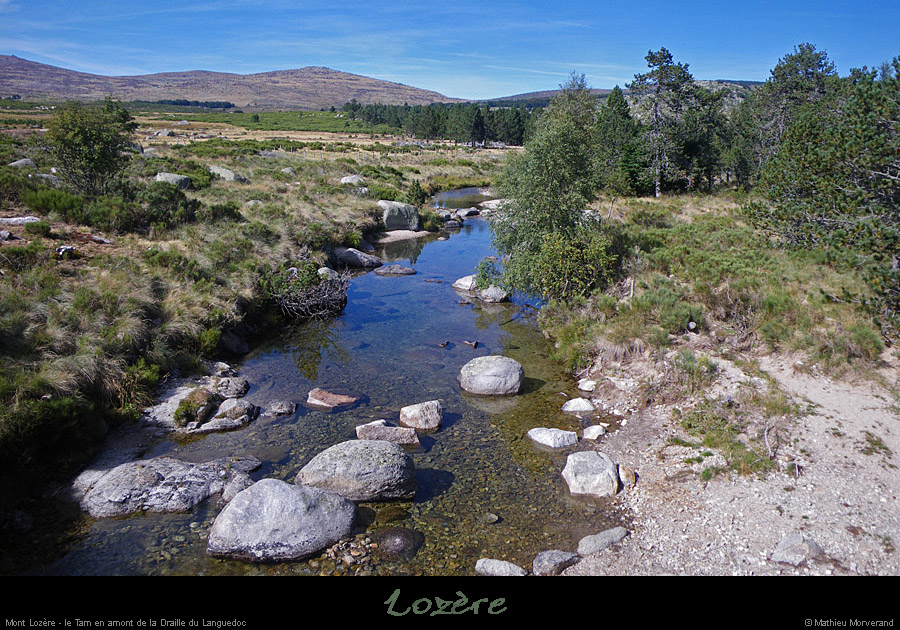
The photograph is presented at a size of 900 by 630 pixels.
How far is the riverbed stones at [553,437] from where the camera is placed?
1288 centimetres

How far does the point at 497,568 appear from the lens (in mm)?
8695

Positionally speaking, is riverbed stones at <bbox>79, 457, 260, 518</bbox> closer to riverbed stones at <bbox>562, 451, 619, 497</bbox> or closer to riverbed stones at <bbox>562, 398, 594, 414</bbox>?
riverbed stones at <bbox>562, 451, 619, 497</bbox>

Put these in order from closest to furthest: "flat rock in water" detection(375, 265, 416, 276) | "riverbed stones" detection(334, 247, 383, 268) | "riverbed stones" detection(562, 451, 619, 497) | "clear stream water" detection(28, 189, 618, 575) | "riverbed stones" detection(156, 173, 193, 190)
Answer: "clear stream water" detection(28, 189, 618, 575) → "riverbed stones" detection(562, 451, 619, 497) → "flat rock in water" detection(375, 265, 416, 276) → "riverbed stones" detection(334, 247, 383, 268) → "riverbed stones" detection(156, 173, 193, 190)

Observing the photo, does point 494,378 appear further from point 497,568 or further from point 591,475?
point 497,568

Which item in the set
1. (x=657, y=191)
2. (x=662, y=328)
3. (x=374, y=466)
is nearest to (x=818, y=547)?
(x=374, y=466)

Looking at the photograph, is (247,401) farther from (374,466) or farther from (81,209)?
(81,209)

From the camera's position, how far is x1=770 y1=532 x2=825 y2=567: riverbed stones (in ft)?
26.6

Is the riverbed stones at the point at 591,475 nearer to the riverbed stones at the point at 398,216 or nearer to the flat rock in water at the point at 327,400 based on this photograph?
the flat rock in water at the point at 327,400

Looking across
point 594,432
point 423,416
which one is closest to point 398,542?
point 423,416

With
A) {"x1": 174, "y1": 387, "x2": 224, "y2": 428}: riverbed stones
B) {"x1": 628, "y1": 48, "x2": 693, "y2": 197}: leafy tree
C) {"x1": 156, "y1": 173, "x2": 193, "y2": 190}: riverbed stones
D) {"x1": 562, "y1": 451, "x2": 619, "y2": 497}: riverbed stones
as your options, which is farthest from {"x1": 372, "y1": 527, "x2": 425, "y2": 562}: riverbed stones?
{"x1": 628, "y1": 48, "x2": 693, "y2": 197}: leafy tree

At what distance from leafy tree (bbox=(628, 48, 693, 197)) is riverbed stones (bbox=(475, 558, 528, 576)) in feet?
137

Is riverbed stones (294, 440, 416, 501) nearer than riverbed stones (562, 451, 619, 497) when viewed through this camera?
Yes

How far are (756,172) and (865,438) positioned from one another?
123ft

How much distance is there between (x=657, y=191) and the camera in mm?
43875
